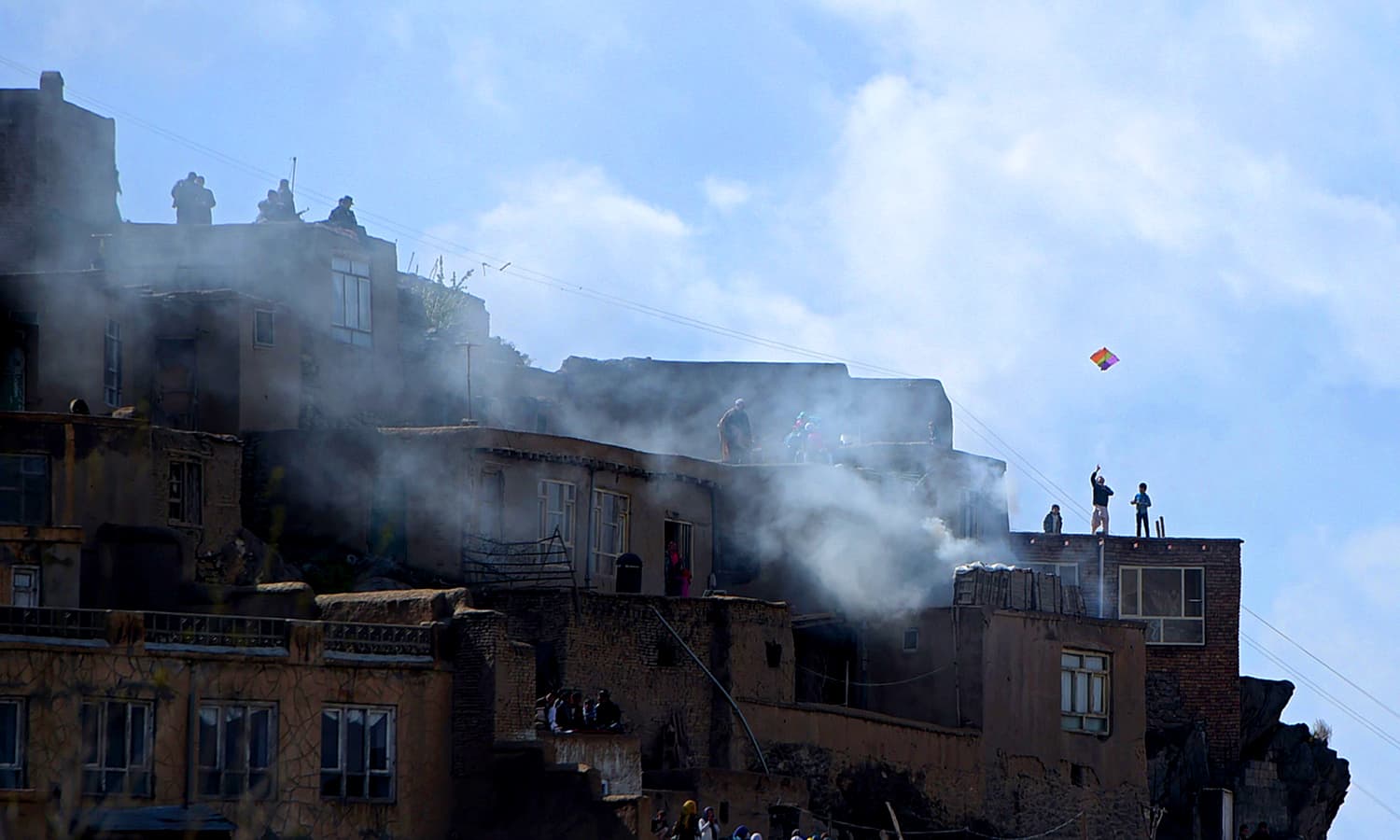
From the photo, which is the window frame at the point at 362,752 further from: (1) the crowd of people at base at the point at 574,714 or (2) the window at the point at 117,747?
(1) the crowd of people at base at the point at 574,714

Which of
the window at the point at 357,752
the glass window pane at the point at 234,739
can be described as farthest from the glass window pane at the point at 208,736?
the window at the point at 357,752

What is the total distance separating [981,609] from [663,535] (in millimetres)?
6361

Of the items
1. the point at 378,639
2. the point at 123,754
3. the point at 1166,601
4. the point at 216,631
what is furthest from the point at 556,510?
the point at 1166,601

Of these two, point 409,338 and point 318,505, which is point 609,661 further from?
point 409,338

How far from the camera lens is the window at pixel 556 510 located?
52.3 meters

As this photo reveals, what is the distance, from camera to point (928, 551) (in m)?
55.8

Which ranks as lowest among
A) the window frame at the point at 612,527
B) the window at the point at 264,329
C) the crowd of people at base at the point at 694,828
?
the crowd of people at base at the point at 694,828

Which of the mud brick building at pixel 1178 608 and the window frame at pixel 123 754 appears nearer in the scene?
the window frame at pixel 123 754

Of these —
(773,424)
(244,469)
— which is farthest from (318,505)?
(773,424)

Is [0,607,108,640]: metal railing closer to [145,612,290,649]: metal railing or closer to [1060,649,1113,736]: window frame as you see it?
[145,612,290,649]: metal railing

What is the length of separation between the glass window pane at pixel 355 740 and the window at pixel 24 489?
325 inches

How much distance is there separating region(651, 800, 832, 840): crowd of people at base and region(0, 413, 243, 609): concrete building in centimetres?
888

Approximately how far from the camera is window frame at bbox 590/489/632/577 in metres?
53.3

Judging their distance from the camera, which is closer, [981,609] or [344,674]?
[344,674]
